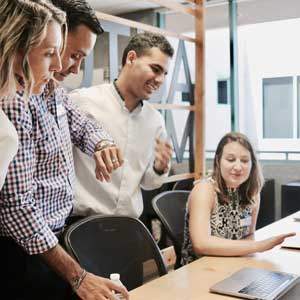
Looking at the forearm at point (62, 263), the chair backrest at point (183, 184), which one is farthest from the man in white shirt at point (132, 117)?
the chair backrest at point (183, 184)

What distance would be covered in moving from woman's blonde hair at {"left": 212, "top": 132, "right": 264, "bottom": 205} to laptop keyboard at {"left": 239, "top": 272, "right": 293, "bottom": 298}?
2.15 ft

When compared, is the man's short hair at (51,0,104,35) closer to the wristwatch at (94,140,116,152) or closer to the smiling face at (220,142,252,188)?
the wristwatch at (94,140,116,152)

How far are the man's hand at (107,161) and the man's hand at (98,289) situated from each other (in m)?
0.36

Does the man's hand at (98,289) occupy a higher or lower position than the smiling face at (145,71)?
lower

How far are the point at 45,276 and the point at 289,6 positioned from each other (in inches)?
182

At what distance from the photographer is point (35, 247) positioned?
130 cm

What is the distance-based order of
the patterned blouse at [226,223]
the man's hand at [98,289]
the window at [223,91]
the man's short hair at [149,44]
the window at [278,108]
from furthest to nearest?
the window at [223,91] → the window at [278,108] → the man's short hair at [149,44] → the patterned blouse at [226,223] → the man's hand at [98,289]

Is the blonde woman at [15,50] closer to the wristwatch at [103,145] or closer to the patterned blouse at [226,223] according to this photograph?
the wristwatch at [103,145]

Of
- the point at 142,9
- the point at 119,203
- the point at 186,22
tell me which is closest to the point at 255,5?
the point at 186,22

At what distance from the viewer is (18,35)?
103cm

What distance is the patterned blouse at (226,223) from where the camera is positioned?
6.89ft

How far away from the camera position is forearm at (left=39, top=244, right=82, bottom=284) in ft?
4.36

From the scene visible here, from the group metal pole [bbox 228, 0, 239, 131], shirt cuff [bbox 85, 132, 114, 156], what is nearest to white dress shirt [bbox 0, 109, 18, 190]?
shirt cuff [bbox 85, 132, 114, 156]

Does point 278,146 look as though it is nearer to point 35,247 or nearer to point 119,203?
point 119,203
